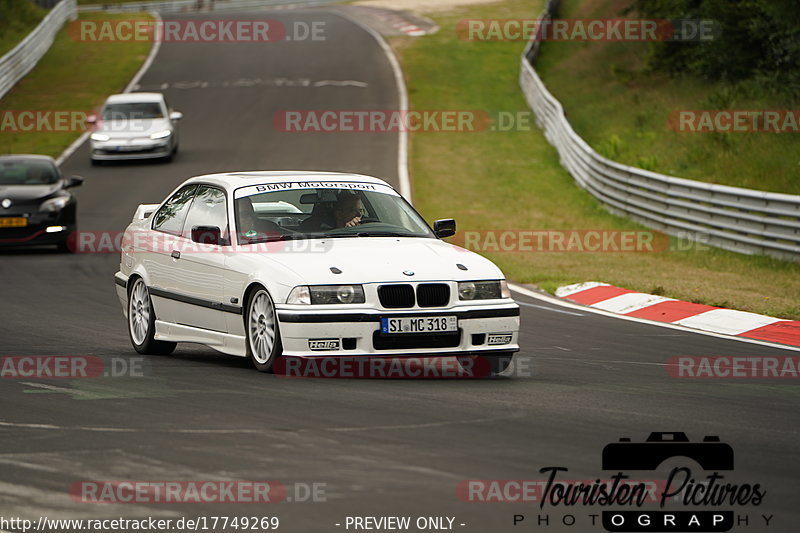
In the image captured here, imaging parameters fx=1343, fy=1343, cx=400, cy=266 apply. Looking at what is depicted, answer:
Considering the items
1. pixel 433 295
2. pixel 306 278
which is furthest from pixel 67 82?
pixel 433 295

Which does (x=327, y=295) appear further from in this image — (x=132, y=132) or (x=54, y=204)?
(x=132, y=132)

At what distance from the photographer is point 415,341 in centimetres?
900

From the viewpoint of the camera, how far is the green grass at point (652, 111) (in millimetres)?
24484

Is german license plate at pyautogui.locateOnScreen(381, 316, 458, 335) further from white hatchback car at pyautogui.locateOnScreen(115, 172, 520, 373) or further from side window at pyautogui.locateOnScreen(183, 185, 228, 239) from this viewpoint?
side window at pyautogui.locateOnScreen(183, 185, 228, 239)

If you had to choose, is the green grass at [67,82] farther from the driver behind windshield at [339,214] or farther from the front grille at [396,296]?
the front grille at [396,296]

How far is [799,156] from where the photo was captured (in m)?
23.7

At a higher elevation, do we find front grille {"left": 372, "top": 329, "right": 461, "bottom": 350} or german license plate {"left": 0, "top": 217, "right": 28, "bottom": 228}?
front grille {"left": 372, "top": 329, "right": 461, "bottom": 350}

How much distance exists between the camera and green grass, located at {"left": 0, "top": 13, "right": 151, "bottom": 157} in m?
37.3

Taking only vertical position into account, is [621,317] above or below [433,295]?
below

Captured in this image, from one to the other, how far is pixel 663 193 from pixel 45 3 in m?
44.5

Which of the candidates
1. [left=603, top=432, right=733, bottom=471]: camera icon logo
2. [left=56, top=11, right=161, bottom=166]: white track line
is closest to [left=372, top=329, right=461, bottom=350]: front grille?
[left=603, top=432, right=733, bottom=471]: camera icon logo

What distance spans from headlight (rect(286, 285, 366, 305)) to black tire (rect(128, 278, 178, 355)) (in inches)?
90.7

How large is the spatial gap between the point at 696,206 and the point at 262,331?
42.0 feet

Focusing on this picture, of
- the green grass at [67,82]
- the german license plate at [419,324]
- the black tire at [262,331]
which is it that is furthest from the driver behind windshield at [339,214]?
the green grass at [67,82]
